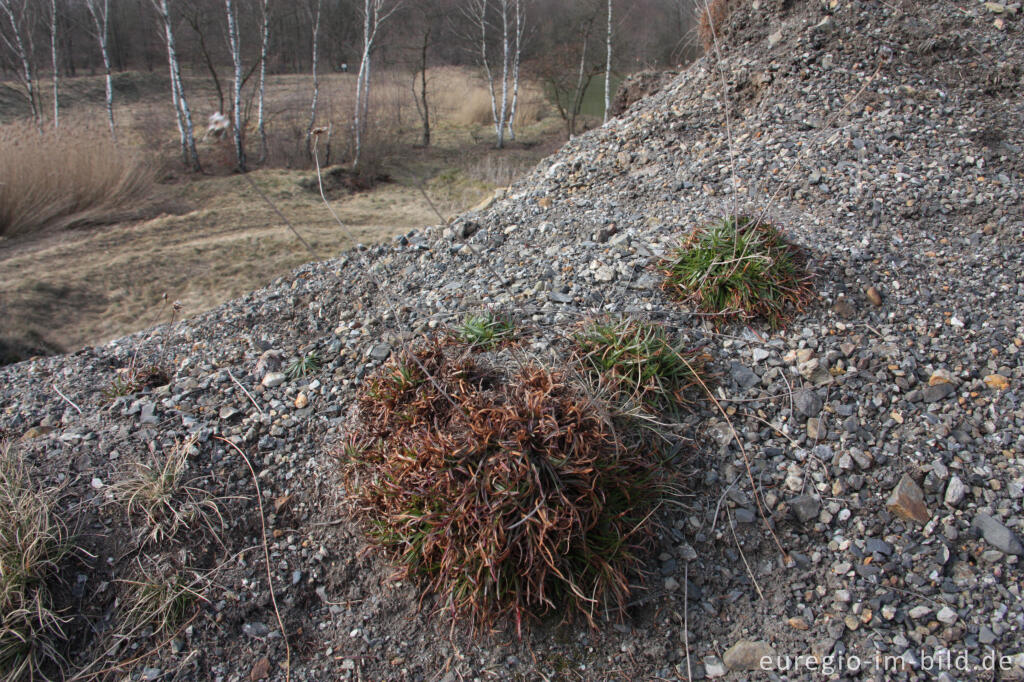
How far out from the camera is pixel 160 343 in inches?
170

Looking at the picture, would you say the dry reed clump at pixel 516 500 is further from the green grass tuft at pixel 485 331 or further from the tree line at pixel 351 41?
the tree line at pixel 351 41

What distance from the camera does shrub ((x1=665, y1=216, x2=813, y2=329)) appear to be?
3.22 metres

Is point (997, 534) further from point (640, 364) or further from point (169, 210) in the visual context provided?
A: point (169, 210)

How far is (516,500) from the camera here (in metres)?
2.20

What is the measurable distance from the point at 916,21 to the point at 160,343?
6.65 m

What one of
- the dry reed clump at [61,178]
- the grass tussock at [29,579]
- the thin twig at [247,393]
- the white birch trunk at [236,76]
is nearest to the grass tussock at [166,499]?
the grass tussock at [29,579]

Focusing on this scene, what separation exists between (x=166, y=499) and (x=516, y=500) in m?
1.58

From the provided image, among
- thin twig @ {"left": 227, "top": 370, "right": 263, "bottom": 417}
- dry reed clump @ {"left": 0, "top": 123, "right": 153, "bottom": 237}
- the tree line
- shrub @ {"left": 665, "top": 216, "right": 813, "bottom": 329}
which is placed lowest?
thin twig @ {"left": 227, "top": 370, "right": 263, "bottom": 417}

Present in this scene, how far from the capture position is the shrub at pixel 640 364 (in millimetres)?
2762

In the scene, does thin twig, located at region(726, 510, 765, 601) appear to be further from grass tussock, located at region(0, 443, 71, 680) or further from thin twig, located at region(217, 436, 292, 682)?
grass tussock, located at region(0, 443, 71, 680)

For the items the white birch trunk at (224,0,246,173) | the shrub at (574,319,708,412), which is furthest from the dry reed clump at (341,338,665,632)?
the white birch trunk at (224,0,246,173)

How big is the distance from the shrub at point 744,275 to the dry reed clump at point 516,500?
3.61 ft

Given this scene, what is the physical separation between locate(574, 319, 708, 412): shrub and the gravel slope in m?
0.17

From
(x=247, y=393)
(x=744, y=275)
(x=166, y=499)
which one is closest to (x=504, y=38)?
(x=744, y=275)
